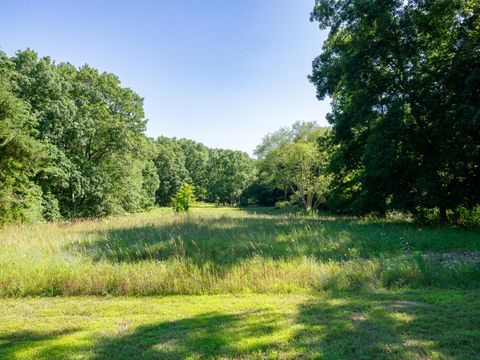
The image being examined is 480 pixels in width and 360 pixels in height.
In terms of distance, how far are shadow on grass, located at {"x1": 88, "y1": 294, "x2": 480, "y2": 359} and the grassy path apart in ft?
0.04

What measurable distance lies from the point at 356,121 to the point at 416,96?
3.15 meters

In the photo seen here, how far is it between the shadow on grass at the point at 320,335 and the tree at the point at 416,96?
1129 cm

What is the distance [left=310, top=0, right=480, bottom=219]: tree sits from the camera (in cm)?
1378

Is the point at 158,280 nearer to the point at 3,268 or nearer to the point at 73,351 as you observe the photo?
the point at 73,351

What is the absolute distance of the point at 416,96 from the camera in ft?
49.8

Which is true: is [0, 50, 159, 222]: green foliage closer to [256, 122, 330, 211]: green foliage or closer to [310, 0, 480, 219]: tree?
[256, 122, 330, 211]: green foliage

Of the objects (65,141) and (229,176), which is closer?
(65,141)

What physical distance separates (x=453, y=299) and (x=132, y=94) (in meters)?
29.9

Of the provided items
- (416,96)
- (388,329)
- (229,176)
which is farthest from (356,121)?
(229,176)

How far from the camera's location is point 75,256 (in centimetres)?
788

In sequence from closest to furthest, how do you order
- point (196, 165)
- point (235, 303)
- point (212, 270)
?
point (235, 303) < point (212, 270) < point (196, 165)

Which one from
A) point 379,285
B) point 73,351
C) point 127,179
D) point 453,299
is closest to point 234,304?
point 73,351

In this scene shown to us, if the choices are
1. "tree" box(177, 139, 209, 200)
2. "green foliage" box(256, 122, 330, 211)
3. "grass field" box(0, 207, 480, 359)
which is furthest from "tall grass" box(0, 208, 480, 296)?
"tree" box(177, 139, 209, 200)

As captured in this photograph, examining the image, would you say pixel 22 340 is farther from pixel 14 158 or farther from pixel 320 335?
pixel 14 158
